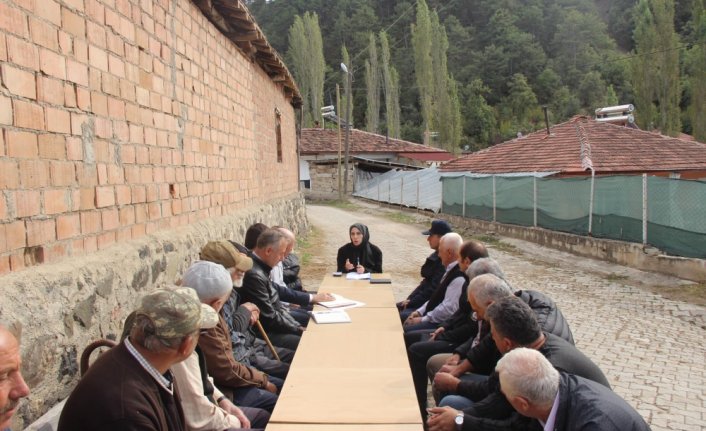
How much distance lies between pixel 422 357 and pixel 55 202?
9.52 feet

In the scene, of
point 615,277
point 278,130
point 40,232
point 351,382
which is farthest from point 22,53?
point 615,277

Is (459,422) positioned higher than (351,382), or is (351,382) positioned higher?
(351,382)

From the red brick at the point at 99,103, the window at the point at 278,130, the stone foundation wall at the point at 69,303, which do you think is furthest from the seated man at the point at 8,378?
the window at the point at 278,130

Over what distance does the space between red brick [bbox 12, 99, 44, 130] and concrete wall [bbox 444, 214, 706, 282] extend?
8.95 meters

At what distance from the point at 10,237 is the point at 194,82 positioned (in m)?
3.15

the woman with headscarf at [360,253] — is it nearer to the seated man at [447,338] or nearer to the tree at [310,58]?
the seated man at [447,338]

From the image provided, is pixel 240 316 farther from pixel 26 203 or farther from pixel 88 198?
pixel 26 203

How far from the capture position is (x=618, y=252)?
31.9 ft

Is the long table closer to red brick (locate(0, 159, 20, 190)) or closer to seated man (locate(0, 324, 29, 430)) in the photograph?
seated man (locate(0, 324, 29, 430))

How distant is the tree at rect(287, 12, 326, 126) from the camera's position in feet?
167

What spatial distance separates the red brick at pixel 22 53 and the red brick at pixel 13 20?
0.13 ft

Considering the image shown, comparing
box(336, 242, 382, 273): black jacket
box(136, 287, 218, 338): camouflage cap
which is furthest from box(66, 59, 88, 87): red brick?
box(336, 242, 382, 273): black jacket

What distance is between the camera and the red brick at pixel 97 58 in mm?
3109

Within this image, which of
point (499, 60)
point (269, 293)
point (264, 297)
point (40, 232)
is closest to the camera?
point (40, 232)
